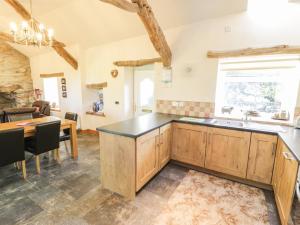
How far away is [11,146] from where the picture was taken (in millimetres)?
2295

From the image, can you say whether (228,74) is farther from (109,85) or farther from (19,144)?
(19,144)

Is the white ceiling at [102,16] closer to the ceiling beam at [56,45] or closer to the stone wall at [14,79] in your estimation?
the ceiling beam at [56,45]

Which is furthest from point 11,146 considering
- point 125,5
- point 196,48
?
point 196,48

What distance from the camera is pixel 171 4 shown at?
273 centimetres

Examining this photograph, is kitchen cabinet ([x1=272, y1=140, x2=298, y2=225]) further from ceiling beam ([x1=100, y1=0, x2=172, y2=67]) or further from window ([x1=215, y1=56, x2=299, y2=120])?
ceiling beam ([x1=100, y1=0, x2=172, y2=67])

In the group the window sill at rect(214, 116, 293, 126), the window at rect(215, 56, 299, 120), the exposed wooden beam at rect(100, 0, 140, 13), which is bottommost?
the window sill at rect(214, 116, 293, 126)

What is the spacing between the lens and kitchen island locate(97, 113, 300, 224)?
195cm

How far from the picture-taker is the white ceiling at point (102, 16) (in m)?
2.69

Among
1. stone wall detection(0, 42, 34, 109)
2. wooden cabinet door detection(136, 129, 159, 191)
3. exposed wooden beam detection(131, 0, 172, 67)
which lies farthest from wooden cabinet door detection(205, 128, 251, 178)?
stone wall detection(0, 42, 34, 109)

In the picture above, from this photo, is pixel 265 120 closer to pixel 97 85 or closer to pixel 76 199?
pixel 76 199

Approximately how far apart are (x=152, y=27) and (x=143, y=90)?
1.95 metres

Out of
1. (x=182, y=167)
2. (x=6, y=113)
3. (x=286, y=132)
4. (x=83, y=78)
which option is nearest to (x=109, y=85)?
(x=83, y=78)

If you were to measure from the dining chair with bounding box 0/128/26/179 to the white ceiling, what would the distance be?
270cm

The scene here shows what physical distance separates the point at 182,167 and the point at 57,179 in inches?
84.2
